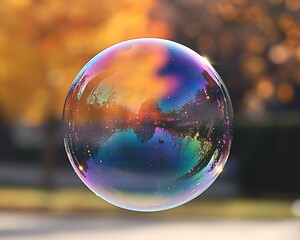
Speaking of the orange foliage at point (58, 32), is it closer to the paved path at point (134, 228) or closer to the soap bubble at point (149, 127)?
the paved path at point (134, 228)

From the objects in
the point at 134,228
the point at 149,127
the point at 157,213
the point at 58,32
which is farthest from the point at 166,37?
the point at 149,127

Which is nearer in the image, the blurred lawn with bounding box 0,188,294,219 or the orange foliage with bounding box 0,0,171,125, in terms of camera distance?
the blurred lawn with bounding box 0,188,294,219

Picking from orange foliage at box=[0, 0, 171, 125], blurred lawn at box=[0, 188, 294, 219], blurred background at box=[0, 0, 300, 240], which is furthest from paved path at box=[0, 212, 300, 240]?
orange foliage at box=[0, 0, 171, 125]

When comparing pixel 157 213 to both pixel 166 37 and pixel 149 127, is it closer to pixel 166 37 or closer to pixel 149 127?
pixel 166 37

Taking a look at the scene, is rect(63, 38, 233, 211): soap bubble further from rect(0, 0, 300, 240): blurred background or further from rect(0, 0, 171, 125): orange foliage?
rect(0, 0, 171, 125): orange foliage

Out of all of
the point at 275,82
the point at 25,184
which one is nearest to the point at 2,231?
the point at 275,82

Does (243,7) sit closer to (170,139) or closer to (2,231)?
(2,231)
